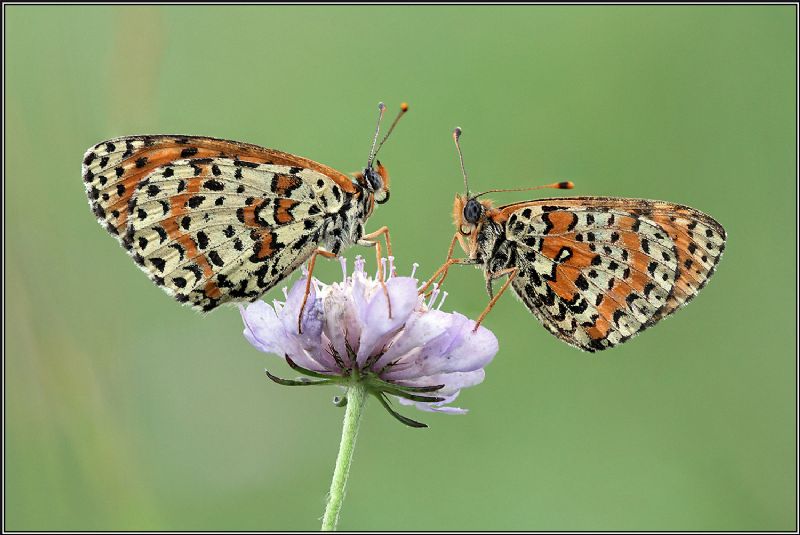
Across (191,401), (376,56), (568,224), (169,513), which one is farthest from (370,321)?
(376,56)

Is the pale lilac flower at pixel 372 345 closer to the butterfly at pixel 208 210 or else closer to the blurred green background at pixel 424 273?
the butterfly at pixel 208 210

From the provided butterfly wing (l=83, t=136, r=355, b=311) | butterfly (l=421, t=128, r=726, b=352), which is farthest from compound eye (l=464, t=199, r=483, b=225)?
butterfly wing (l=83, t=136, r=355, b=311)

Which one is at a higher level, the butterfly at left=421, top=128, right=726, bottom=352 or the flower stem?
the butterfly at left=421, top=128, right=726, bottom=352

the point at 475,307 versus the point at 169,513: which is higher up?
the point at 475,307

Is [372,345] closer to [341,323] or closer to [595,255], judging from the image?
[341,323]

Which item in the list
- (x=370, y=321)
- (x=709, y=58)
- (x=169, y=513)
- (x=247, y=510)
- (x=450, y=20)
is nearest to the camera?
(x=370, y=321)

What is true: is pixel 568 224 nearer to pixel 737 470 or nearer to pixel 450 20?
pixel 737 470

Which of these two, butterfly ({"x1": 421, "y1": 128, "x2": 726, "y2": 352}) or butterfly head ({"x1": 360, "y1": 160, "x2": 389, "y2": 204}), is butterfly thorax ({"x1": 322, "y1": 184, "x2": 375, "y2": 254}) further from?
butterfly ({"x1": 421, "y1": 128, "x2": 726, "y2": 352})
